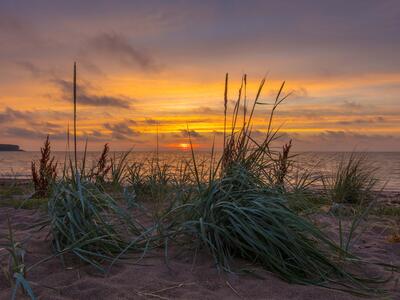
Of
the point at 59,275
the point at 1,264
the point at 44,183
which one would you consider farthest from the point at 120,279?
the point at 44,183

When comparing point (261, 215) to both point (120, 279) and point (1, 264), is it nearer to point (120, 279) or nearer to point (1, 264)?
point (120, 279)

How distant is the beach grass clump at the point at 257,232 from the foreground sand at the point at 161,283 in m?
0.14

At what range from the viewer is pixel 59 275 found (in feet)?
9.60

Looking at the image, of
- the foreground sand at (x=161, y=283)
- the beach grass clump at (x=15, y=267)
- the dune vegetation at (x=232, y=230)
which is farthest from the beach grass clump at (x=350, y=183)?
the beach grass clump at (x=15, y=267)

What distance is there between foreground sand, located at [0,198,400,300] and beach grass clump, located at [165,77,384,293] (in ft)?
0.47

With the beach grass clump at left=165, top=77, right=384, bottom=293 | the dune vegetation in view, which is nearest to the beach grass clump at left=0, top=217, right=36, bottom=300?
the dune vegetation

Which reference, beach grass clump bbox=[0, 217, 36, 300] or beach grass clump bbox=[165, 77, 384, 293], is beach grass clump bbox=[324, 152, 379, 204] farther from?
beach grass clump bbox=[0, 217, 36, 300]

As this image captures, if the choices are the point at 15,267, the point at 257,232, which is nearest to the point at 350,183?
the point at 257,232

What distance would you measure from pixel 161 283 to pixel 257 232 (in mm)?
819

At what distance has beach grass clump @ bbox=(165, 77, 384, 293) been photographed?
3.02 m

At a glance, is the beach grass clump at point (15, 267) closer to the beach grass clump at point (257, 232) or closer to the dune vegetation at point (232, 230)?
the dune vegetation at point (232, 230)

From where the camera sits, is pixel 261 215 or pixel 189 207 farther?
pixel 189 207

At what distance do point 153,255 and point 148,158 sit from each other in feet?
11.1

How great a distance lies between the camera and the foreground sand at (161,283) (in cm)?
264
